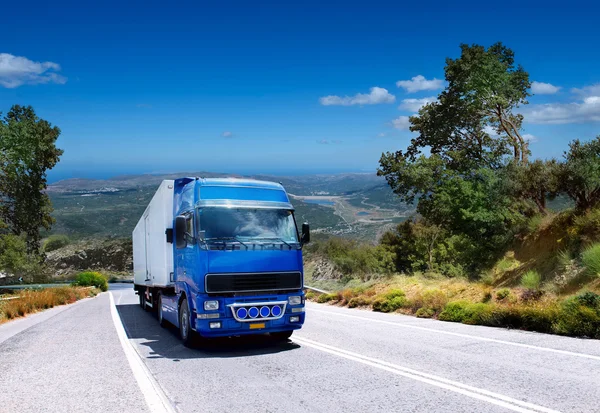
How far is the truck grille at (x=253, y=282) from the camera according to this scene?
963 cm

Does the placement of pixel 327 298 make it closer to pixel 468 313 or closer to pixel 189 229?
pixel 468 313

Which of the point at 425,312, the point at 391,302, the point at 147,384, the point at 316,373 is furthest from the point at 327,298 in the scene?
the point at 147,384

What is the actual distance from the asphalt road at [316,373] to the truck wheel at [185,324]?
0.23m

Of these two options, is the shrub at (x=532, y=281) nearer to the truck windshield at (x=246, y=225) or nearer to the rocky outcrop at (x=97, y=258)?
the truck windshield at (x=246, y=225)

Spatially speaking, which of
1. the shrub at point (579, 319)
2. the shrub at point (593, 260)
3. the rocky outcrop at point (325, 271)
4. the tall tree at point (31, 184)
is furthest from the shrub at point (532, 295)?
the tall tree at point (31, 184)

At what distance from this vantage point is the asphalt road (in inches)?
243

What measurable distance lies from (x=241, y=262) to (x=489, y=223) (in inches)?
746

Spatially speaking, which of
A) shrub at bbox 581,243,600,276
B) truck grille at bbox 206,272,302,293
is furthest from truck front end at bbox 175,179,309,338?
shrub at bbox 581,243,600,276

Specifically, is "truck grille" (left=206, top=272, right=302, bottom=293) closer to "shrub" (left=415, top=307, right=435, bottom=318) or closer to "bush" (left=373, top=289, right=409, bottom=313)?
"shrub" (left=415, top=307, right=435, bottom=318)

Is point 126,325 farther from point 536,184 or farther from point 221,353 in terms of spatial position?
point 536,184

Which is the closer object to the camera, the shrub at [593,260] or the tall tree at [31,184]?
the shrub at [593,260]

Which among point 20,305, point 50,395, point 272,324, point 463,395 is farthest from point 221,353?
point 20,305

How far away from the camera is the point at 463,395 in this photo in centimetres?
634

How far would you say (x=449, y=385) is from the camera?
6.83m
